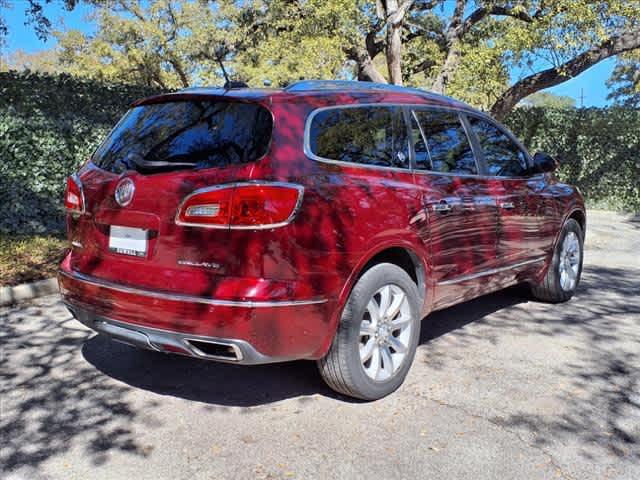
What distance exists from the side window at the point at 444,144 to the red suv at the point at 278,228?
0.02 metres

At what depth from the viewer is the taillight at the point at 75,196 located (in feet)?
12.4

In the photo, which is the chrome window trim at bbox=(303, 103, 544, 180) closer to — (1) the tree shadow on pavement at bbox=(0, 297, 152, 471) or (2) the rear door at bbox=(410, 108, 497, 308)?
(2) the rear door at bbox=(410, 108, 497, 308)

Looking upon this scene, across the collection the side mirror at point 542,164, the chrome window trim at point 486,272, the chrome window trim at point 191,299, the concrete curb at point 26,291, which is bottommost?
the concrete curb at point 26,291

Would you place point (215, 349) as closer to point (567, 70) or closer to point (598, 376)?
point (598, 376)

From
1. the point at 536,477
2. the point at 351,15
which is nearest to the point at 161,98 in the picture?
the point at 536,477

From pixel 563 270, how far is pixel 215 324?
4091 mm

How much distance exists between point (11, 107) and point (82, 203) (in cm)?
593

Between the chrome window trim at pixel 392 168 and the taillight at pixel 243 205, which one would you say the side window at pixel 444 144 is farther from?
the taillight at pixel 243 205

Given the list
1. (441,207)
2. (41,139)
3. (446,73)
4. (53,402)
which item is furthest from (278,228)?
(446,73)

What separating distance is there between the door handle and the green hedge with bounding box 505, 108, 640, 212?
12333 millimetres

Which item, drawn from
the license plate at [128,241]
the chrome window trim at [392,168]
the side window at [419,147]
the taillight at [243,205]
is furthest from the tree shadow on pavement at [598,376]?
the license plate at [128,241]

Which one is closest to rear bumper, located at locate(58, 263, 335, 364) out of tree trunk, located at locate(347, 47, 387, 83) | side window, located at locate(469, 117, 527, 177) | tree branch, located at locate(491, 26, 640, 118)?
side window, located at locate(469, 117, 527, 177)

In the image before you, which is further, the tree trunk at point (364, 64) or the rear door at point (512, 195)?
the tree trunk at point (364, 64)

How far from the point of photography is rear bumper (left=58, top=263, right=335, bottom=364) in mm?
3143
